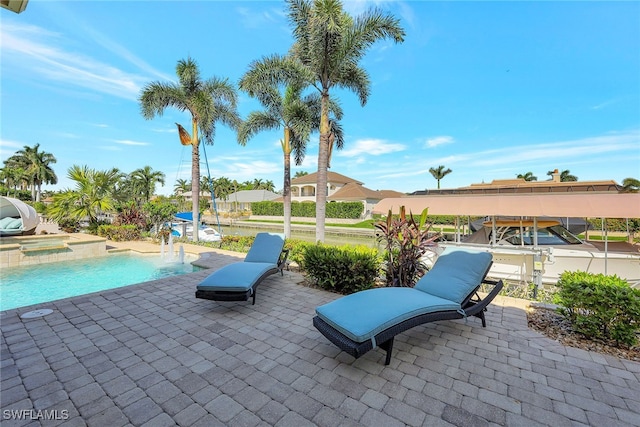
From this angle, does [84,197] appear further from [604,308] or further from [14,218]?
[604,308]

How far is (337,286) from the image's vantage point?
566 centimetres

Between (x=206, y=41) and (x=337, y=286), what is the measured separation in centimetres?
1015

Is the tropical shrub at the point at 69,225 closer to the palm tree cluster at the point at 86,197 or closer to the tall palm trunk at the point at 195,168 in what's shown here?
the palm tree cluster at the point at 86,197

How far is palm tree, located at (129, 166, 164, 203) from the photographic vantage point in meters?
37.3

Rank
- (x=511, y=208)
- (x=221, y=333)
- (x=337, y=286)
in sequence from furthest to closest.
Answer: (x=511, y=208) < (x=337, y=286) < (x=221, y=333)

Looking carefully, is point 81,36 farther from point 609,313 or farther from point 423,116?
point 423,116

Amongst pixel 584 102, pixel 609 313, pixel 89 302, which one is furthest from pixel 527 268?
pixel 584 102

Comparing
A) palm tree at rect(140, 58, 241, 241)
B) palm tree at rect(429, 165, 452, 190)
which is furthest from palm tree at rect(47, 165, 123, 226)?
palm tree at rect(429, 165, 452, 190)

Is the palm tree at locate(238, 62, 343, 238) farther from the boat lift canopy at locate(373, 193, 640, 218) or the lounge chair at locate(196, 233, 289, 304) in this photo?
the lounge chair at locate(196, 233, 289, 304)

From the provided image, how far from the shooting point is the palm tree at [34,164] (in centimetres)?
4647

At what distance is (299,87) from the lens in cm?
1088

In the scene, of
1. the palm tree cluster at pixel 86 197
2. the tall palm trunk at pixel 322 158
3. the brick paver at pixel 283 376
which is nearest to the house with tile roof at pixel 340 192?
the tall palm trunk at pixel 322 158

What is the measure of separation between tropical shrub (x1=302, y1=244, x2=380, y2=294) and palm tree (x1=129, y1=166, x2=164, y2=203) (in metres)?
39.6

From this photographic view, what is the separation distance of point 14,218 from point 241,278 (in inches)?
568
